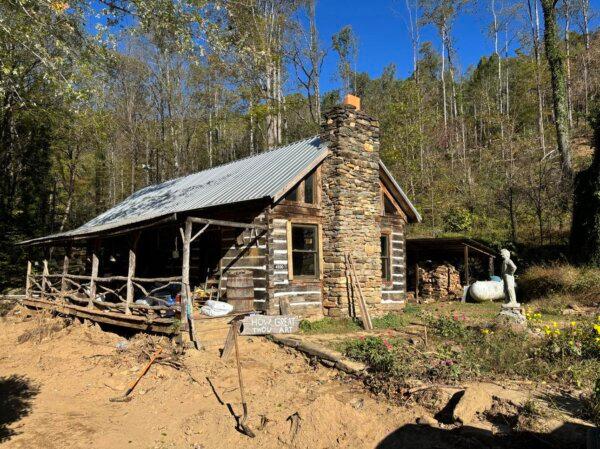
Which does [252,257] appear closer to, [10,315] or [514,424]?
[514,424]

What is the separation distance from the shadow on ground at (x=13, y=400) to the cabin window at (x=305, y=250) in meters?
7.03

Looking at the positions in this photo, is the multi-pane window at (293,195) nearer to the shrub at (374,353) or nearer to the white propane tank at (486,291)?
the shrub at (374,353)

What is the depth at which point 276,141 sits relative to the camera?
27516mm

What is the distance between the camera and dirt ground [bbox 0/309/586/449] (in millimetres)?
6055

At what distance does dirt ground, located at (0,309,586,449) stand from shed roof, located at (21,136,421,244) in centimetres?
368

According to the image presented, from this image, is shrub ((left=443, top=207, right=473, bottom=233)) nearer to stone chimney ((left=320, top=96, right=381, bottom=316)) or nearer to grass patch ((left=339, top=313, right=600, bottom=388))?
stone chimney ((left=320, top=96, right=381, bottom=316))

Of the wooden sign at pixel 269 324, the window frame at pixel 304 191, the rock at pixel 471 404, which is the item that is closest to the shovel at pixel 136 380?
the wooden sign at pixel 269 324

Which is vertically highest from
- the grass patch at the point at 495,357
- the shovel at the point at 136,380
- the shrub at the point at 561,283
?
the shrub at the point at 561,283

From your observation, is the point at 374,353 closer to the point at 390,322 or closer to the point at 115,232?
the point at 390,322

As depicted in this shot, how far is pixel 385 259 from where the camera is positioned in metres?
15.4

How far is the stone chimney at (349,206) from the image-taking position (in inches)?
511

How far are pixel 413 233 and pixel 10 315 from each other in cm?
2003

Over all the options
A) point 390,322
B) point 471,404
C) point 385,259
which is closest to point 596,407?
point 471,404

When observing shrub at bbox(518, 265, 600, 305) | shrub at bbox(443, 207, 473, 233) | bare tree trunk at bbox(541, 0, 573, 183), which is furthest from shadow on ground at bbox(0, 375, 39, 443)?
bare tree trunk at bbox(541, 0, 573, 183)
